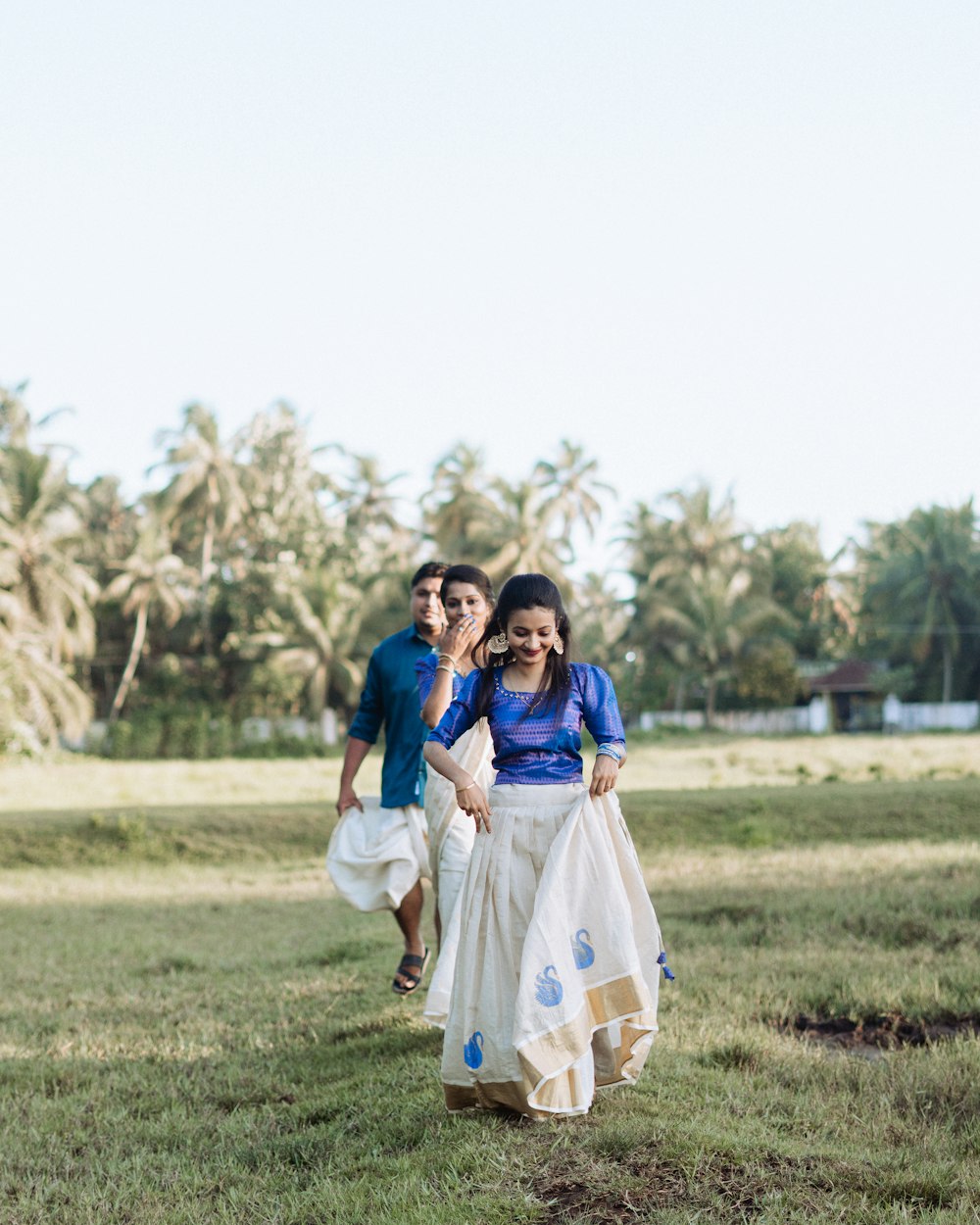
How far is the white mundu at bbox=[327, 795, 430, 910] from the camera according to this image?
20.7 ft

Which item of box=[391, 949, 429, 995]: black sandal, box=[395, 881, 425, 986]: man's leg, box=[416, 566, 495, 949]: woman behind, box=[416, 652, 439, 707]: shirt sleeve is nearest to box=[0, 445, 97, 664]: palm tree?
box=[395, 881, 425, 986]: man's leg

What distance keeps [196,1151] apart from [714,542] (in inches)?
1914

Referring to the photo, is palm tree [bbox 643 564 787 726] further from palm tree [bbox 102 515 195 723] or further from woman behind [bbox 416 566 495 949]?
woman behind [bbox 416 566 495 949]

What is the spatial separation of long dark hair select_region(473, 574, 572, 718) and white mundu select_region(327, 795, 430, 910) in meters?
2.22

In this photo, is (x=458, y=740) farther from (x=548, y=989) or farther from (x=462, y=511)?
(x=462, y=511)

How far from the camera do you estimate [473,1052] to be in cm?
402

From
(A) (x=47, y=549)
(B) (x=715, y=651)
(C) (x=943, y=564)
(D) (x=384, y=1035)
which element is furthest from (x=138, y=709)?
(D) (x=384, y=1035)

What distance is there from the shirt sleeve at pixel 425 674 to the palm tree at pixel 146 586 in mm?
36928

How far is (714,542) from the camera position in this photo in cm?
5156

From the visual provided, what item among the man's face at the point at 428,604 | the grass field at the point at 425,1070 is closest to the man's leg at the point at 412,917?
the grass field at the point at 425,1070

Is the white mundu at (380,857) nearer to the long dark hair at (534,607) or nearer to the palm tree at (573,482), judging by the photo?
the long dark hair at (534,607)

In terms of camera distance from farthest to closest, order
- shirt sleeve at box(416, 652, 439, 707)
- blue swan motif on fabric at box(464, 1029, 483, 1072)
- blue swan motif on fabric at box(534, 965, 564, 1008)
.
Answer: shirt sleeve at box(416, 652, 439, 707) < blue swan motif on fabric at box(464, 1029, 483, 1072) < blue swan motif on fabric at box(534, 965, 564, 1008)

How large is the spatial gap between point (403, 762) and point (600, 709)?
7.37 feet

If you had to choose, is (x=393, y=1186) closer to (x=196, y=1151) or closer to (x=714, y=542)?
(x=196, y=1151)
